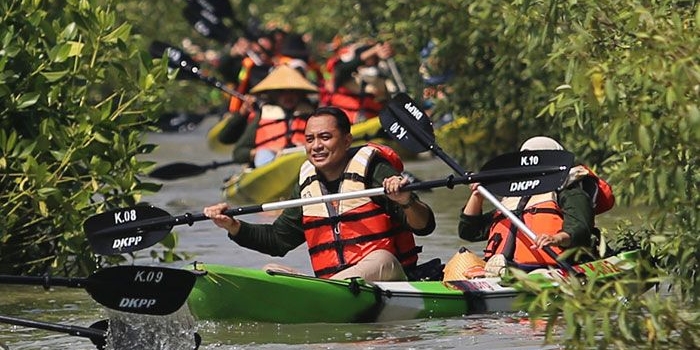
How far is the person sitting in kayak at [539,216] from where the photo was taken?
7895mm

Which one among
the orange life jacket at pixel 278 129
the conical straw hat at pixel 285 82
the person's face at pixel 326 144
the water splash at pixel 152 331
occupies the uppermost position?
the conical straw hat at pixel 285 82

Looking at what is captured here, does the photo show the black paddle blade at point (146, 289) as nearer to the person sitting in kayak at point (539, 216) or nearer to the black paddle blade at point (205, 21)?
the person sitting in kayak at point (539, 216)

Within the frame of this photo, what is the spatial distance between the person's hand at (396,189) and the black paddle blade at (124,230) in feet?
3.53

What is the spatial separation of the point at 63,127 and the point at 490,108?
6.29 m

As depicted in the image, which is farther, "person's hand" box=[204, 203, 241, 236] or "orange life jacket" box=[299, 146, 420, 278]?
"orange life jacket" box=[299, 146, 420, 278]

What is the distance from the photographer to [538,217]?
8023mm

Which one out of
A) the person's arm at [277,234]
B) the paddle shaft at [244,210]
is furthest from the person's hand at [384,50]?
the paddle shaft at [244,210]

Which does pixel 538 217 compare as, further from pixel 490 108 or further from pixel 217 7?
pixel 217 7

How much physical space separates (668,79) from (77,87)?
4.58 metres

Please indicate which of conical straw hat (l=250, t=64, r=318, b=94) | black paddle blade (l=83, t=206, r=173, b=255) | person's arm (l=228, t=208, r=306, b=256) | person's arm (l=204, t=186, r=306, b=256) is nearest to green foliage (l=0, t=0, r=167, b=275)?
black paddle blade (l=83, t=206, r=173, b=255)

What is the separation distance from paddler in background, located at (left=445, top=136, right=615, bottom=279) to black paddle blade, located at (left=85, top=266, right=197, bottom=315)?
5.67ft

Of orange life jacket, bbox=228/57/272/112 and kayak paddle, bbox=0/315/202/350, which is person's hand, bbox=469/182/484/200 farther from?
orange life jacket, bbox=228/57/272/112

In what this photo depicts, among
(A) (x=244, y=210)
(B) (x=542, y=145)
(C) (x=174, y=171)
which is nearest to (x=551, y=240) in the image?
(B) (x=542, y=145)

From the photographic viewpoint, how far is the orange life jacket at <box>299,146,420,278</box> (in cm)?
802
